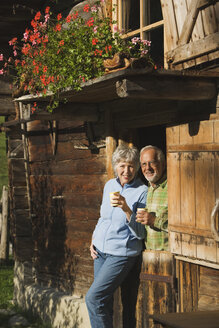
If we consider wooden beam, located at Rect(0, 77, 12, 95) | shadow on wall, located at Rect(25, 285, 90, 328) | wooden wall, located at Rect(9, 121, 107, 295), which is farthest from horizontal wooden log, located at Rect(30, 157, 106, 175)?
shadow on wall, located at Rect(25, 285, 90, 328)

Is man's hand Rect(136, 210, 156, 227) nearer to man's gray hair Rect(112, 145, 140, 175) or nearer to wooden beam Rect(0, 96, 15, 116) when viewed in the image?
man's gray hair Rect(112, 145, 140, 175)

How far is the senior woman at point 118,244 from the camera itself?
18.1ft

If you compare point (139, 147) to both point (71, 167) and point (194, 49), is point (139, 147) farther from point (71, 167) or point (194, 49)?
point (194, 49)

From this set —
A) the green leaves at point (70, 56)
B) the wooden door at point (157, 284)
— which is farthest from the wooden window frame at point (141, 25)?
the wooden door at point (157, 284)

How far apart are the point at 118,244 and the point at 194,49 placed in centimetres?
189

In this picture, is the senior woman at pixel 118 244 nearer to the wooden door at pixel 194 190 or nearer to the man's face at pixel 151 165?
the man's face at pixel 151 165

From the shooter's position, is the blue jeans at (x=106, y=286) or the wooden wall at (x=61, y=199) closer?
the blue jeans at (x=106, y=286)

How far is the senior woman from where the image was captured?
18.1 ft

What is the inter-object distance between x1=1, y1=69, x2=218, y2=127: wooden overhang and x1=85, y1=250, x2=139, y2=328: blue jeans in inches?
56.2

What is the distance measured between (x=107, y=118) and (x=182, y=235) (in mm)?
1990

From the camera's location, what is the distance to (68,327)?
24.9 feet

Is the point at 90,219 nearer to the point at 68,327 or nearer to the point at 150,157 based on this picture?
the point at 68,327

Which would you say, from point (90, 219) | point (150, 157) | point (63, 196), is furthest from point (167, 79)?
point (63, 196)

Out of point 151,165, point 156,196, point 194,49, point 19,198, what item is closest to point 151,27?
point 194,49
